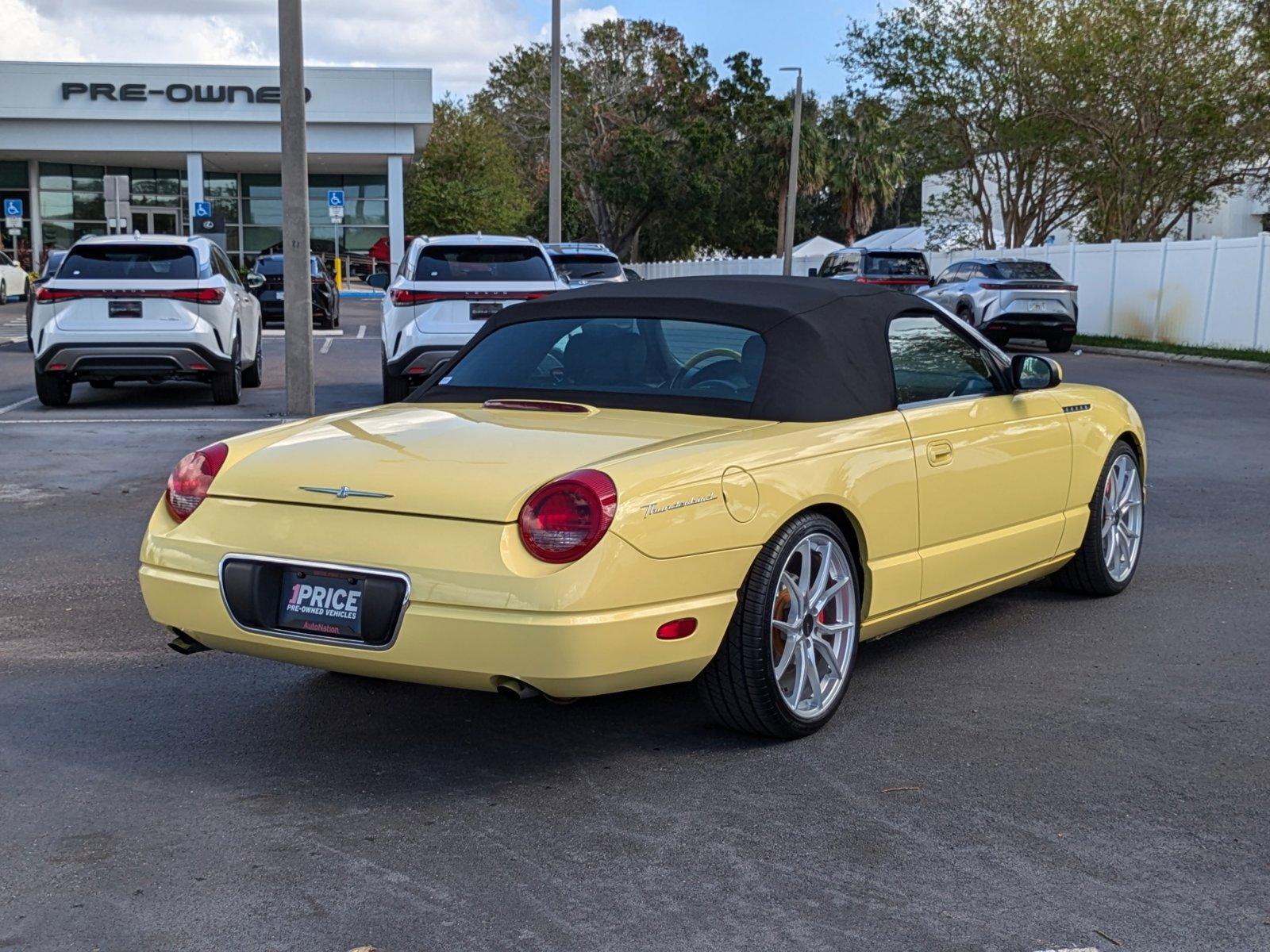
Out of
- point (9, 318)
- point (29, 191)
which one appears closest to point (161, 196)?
point (29, 191)

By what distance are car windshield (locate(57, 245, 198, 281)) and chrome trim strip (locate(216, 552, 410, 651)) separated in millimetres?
10717

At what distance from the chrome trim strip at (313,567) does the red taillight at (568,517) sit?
1.26 ft

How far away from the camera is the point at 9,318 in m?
33.0

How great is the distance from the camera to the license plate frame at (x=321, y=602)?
4.35m

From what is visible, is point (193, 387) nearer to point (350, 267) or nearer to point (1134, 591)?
point (1134, 591)

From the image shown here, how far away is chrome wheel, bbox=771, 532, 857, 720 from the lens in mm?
4777

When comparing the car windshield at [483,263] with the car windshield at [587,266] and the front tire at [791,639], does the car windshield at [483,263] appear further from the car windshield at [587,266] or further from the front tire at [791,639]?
the front tire at [791,639]

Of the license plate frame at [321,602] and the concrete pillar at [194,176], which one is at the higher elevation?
the concrete pillar at [194,176]

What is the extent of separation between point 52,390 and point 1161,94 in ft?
79.9

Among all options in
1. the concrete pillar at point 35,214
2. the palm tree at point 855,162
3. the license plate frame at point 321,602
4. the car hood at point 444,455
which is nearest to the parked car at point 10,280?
the concrete pillar at point 35,214

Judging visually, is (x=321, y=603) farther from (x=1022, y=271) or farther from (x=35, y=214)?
(x=35, y=214)

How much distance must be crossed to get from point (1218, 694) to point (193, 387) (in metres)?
14.0

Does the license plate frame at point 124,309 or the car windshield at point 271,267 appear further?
the car windshield at point 271,267

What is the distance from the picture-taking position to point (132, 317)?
14391mm
